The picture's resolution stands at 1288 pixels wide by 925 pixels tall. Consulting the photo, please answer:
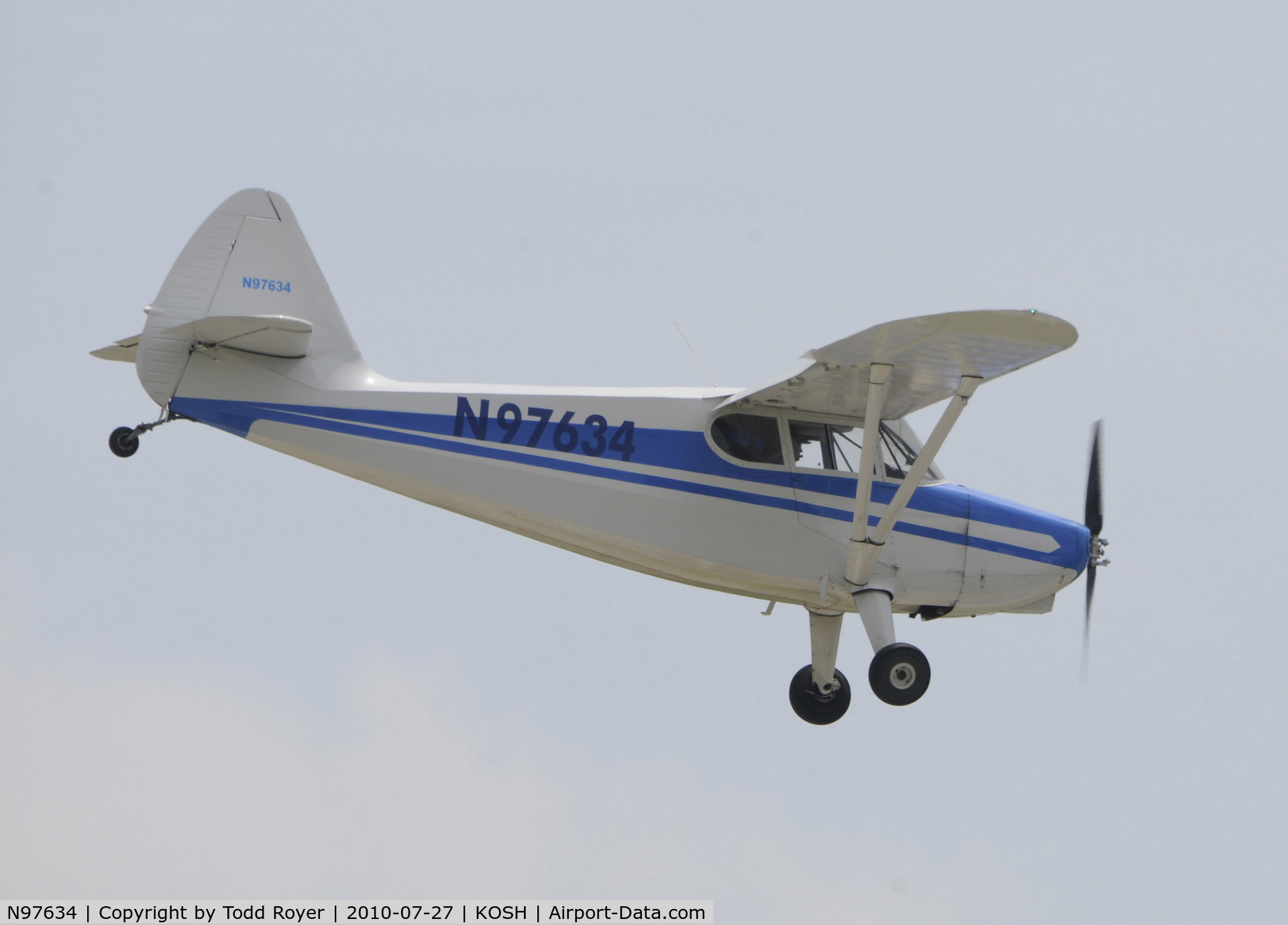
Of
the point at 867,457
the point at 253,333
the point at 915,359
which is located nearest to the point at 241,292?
the point at 253,333

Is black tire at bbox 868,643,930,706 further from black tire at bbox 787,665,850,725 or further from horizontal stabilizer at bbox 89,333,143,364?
horizontal stabilizer at bbox 89,333,143,364

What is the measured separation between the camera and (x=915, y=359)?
12852 millimetres

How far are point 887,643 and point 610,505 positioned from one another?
2.62m

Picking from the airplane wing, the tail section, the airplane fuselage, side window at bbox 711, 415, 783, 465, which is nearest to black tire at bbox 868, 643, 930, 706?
the airplane fuselage

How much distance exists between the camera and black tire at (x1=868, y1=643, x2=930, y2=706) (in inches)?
537

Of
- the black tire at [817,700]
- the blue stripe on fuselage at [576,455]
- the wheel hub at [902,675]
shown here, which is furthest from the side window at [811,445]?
the black tire at [817,700]

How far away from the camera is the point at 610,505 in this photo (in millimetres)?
13695

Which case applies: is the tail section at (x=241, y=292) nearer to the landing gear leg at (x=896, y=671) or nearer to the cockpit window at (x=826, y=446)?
the cockpit window at (x=826, y=446)

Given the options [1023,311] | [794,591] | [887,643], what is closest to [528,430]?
[794,591]

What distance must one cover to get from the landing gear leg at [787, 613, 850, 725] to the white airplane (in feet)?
3.17

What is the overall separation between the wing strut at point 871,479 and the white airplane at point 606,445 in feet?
0.06

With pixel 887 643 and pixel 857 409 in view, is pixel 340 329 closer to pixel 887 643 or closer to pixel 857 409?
pixel 857 409

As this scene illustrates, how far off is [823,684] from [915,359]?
12.2 ft

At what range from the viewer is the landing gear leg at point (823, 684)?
49.6ft
